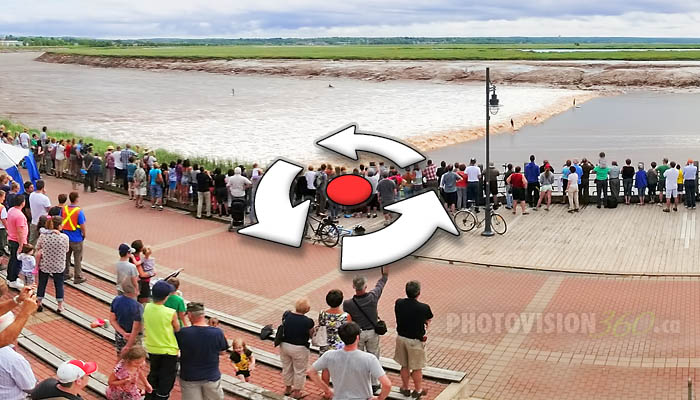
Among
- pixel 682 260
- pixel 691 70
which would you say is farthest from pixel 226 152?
pixel 691 70

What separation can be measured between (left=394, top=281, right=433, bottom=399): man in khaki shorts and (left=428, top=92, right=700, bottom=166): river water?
28.6 metres

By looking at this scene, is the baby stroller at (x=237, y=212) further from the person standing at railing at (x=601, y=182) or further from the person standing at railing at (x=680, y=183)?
the person standing at railing at (x=680, y=183)

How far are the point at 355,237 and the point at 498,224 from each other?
3956mm

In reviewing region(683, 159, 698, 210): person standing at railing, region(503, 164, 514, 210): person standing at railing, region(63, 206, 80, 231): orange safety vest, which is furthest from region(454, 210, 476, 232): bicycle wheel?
region(63, 206, 80, 231): orange safety vest

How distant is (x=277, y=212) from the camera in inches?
658

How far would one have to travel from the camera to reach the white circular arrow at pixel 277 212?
16578 millimetres

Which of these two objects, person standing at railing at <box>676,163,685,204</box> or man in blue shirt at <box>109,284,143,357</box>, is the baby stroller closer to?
man in blue shirt at <box>109,284,143,357</box>

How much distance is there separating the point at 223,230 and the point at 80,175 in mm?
8617

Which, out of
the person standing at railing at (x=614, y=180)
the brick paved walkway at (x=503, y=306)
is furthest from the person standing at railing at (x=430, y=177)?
the person standing at railing at (x=614, y=180)

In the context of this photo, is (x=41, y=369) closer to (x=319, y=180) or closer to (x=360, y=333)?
(x=360, y=333)

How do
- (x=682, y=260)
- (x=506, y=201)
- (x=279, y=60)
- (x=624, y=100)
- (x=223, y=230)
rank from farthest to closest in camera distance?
(x=279, y=60) → (x=624, y=100) → (x=506, y=201) → (x=223, y=230) → (x=682, y=260)

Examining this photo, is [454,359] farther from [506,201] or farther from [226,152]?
[226,152]

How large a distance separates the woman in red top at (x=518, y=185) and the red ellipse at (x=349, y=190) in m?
3.88

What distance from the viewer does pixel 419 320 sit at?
325 inches
